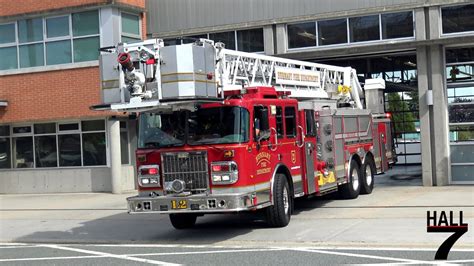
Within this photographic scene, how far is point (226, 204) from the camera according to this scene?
10.3 metres

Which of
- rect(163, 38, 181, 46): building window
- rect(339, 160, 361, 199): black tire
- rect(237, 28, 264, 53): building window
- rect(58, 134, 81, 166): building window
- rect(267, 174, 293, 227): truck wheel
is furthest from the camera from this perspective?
rect(58, 134, 81, 166): building window

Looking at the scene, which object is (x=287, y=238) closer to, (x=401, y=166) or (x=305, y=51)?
(x=305, y=51)

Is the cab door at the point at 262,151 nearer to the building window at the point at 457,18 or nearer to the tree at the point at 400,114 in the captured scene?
the building window at the point at 457,18

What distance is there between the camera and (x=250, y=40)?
2038 centimetres

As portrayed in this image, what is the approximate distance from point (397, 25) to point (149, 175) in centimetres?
1015

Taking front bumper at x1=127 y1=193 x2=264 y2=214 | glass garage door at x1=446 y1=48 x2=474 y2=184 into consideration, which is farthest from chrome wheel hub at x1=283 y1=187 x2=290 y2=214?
glass garage door at x1=446 y1=48 x2=474 y2=184

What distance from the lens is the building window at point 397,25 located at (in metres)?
18.1

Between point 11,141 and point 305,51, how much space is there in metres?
11.0

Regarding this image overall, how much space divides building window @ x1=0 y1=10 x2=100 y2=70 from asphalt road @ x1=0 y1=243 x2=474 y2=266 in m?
10.6

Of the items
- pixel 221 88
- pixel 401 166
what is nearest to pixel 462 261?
pixel 221 88

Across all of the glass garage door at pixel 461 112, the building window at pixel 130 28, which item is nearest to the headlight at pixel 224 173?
the glass garage door at pixel 461 112

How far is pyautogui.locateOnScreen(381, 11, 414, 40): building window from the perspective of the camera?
59.4 feet

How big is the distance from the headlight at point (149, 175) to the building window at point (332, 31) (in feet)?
31.7

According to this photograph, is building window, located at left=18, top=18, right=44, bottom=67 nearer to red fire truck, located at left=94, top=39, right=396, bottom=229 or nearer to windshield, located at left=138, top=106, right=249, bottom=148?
red fire truck, located at left=94, top=39, right=396, bottom=229
